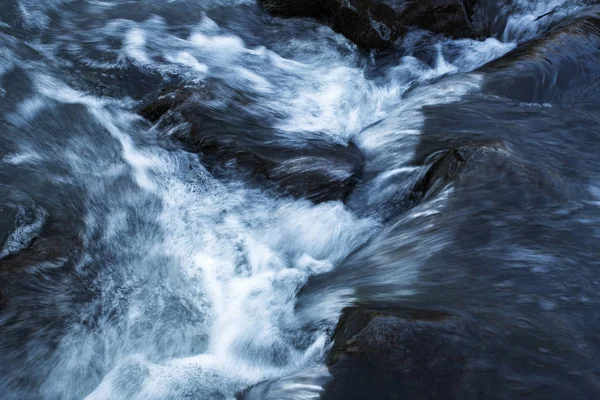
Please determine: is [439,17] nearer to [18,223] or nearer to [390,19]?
[390,19]

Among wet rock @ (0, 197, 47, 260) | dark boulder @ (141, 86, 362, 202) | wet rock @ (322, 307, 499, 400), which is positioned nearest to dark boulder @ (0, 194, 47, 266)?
wet rock @ (0, 197, 47, 260)

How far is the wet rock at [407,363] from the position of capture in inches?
109

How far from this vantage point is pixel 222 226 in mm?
4422

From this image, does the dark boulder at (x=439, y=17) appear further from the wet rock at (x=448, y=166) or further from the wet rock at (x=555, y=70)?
Result: the wet rock at (x=448, y=166)

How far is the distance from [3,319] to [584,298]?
10.7 feet

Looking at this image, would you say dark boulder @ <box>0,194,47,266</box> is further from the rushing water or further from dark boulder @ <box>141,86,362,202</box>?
dark boulder @ <box>141,86,362,202</box>

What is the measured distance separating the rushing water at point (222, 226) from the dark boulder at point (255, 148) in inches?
4.2

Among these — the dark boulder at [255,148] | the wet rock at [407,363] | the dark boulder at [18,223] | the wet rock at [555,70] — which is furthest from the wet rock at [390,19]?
the wet rock at [407,363]

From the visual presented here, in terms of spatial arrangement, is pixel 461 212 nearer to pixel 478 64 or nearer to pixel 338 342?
pixel 338 342

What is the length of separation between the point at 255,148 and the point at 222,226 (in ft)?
2.32

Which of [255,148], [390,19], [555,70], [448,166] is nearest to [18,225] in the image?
[255,148]

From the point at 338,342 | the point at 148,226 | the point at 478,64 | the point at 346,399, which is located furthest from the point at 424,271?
the point at 478,64

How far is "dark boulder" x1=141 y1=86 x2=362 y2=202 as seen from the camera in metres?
4.62

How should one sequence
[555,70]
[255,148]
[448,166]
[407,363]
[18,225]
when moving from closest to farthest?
[407,363]
[18,225]
[448,166]
[255,148]
[555,70]
